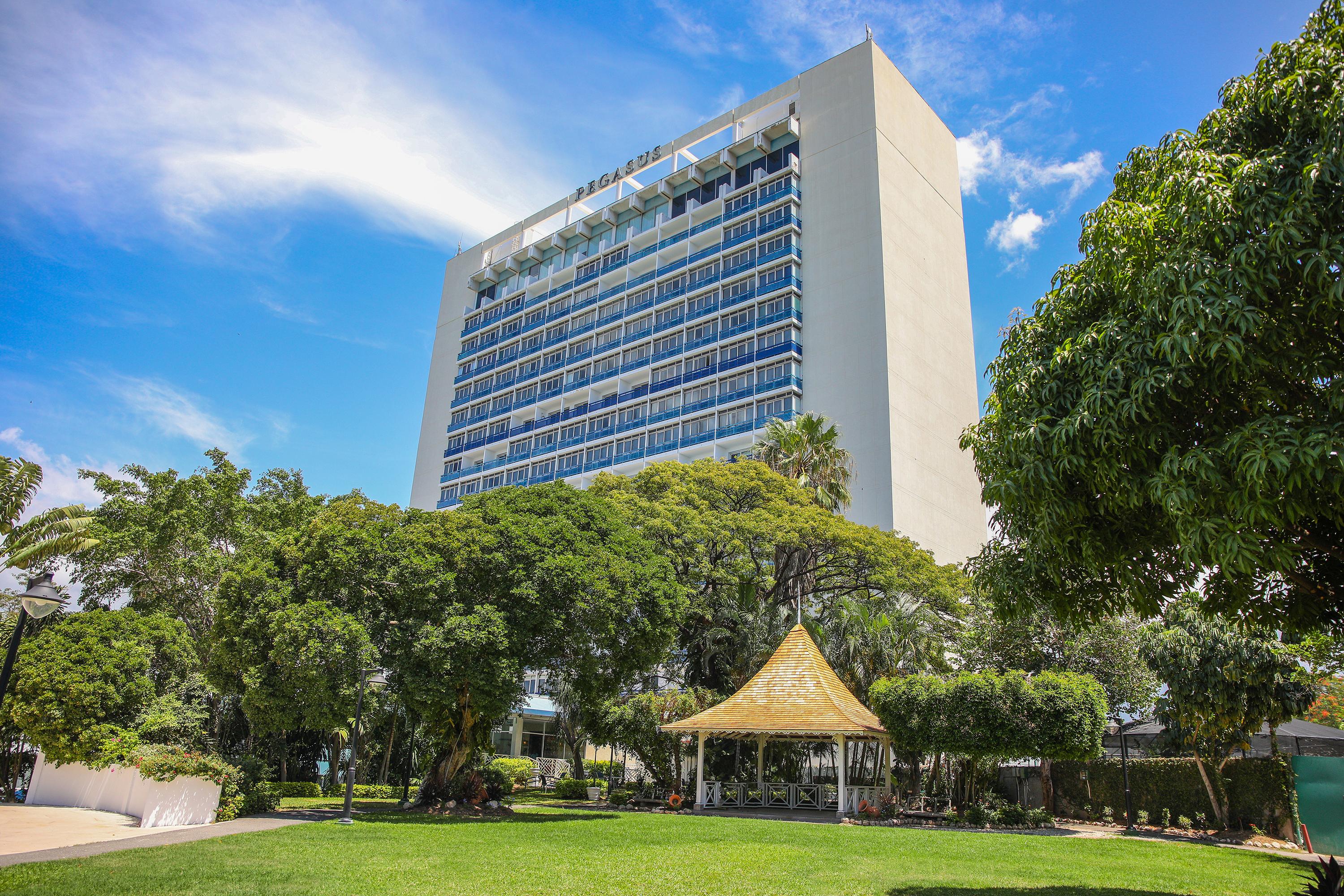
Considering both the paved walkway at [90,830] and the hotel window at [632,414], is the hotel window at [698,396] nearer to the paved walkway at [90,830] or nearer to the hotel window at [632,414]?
the hotel window at [632,414]

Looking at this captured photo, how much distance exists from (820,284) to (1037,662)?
96.4 ft

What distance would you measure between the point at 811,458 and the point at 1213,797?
68.7 ft

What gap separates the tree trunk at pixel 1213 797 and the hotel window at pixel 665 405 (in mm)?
38657

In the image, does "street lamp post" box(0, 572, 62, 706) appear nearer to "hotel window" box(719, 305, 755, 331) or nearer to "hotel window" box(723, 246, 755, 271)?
"hotel window" box(719, 305, 755, 331)

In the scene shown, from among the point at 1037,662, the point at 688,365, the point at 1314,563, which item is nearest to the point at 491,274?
the point at 688,365

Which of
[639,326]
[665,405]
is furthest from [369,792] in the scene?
[639,326]

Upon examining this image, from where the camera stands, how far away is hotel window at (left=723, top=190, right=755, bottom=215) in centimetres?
6009

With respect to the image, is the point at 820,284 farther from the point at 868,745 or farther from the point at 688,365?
the point at 868,745

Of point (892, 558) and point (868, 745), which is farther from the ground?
point (892, 558)

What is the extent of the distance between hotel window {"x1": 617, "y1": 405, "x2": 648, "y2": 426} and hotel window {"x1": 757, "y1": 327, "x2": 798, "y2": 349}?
10146mm

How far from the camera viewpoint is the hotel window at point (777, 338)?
178ft

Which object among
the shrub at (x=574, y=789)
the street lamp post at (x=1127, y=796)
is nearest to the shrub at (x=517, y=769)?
the shrub at (x=574, y=789)

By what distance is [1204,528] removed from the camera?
8.37 meters

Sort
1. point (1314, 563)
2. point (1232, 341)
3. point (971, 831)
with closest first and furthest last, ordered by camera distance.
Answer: point (1232, 341) → point (1314, 563) → point (971, 831)
